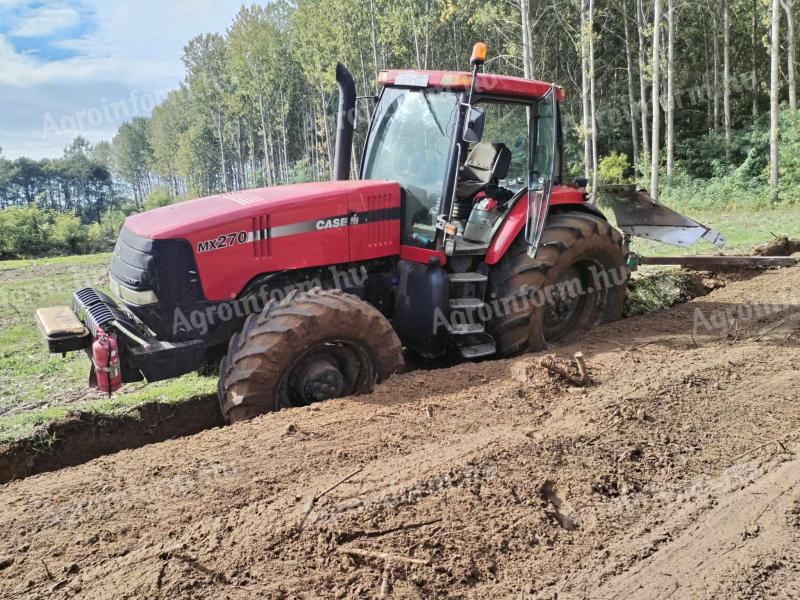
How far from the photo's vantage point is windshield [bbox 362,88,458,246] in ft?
17.1

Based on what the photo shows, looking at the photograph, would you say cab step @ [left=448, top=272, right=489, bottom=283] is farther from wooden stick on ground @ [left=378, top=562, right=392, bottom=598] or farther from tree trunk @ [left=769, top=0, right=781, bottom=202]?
tree trunk @ [left=769, top=0, right=781, bottom=202]

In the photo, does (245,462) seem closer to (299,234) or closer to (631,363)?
(299,234)

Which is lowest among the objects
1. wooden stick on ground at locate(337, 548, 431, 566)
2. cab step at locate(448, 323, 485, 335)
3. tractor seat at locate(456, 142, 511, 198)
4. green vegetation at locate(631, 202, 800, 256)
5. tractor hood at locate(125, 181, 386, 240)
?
wooden stick on ground at locate(337, 548, 431, 566)

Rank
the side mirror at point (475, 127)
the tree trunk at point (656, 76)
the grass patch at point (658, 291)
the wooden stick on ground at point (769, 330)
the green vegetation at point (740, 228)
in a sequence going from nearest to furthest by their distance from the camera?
the side mirror at point (475, 127), the wooden stick on ground at point (769, 330), the grass patch at point (658, 291), the green vegetation at point (740, 228), the tree trunk at point (656, 76)

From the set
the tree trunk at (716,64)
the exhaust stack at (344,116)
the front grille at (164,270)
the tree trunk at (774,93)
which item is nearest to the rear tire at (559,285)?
the exhaust stack at (344,116)

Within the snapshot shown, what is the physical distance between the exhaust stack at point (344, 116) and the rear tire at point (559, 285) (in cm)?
178

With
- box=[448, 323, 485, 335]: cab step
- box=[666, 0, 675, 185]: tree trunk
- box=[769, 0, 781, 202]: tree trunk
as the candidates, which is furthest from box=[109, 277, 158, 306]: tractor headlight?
box=[666, 0, 675, 185]: tree trunk

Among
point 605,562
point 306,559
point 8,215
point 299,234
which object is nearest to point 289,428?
point 306,559

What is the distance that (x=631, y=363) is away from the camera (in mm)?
5203

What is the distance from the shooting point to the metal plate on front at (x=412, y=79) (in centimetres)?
526

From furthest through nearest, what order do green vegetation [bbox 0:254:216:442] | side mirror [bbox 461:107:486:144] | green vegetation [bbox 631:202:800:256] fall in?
green vegetation [bbox 631:202:800:256] < green vegetation [bbox 0:254:216:442] < side mirror [bbox 461:107:486:144]

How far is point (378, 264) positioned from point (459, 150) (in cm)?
120

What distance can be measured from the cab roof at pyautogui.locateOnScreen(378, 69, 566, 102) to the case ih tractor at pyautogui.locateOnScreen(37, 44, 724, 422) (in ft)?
0.05

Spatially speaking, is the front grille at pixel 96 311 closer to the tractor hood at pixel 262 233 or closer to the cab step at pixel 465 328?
the tractor hood at pixel 262 233
